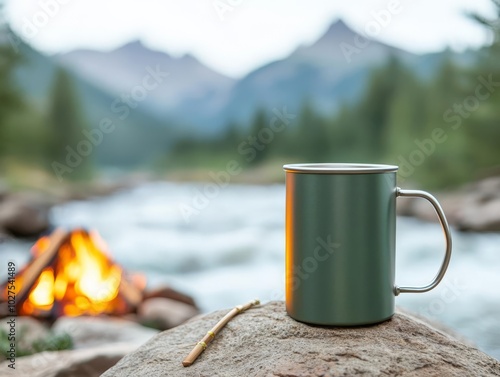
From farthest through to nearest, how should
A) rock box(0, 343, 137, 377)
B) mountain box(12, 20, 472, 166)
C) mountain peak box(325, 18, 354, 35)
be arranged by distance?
1. mountain box(12, 20, 472, 166)
2. mountain peak box(325, 18, 354, 35)
3. rock box(0, 343, 137, 377)

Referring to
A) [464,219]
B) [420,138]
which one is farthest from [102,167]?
[464,219]

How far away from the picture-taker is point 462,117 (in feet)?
13.8

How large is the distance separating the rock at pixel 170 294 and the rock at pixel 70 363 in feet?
5.04

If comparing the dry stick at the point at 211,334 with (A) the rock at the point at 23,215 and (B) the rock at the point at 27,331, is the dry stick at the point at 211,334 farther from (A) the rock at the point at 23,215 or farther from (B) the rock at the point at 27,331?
(A) the rock at the point at 23,215

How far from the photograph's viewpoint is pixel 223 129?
4289 mm

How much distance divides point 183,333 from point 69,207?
3321mm

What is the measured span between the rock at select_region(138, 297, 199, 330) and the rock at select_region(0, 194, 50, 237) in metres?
1.24

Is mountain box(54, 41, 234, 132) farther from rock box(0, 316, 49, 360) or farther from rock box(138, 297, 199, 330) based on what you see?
rock box(0, 316, 49, 360)

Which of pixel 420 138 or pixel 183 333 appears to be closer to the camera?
pixel 183 333

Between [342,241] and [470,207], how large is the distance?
3.24 meters

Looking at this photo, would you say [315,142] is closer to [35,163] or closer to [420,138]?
[420,138]

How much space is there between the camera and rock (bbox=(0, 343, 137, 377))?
1604mm

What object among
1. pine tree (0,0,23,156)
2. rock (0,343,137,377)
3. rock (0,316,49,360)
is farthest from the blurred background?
rock (0,343,137,377)

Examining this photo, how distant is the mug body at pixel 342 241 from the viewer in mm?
1062
